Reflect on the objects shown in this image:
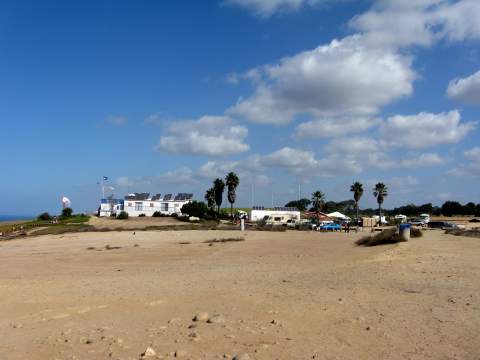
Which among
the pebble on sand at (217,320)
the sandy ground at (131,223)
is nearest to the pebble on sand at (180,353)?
the pebble on sand at (217,320)

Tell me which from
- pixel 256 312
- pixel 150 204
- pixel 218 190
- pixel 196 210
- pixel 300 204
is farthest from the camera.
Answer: pixel 300 204

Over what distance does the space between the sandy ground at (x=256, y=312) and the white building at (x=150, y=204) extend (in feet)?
334

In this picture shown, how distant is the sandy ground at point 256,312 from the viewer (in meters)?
7.66

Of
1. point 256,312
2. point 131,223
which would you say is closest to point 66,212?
point 131,223

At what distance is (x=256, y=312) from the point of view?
1012 cm

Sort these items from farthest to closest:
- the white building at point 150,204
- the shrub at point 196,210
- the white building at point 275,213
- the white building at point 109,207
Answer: the white building at point 109,207 → the white building at point 150,204 → the white building at point 275,213 → the shrub at point 196,210

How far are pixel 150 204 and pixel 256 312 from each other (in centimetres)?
11276

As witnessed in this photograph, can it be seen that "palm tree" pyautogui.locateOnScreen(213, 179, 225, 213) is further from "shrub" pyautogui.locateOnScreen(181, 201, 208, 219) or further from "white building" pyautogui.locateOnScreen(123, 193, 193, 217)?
"white building" pyautogui.locateOnScreen(123, 193, 193, 217)

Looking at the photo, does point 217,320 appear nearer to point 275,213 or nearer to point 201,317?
point 201,317

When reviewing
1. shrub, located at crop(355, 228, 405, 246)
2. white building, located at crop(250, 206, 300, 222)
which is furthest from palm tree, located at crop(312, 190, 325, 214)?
shrub, located at crop(355, 228, 405, 246)

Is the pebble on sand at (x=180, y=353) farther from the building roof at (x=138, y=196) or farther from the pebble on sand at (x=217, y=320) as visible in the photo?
the building roof at (x=138, y=196)

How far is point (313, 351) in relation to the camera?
743 cm

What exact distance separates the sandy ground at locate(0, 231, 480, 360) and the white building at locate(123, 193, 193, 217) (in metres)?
102

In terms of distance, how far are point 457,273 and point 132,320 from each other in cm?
969
